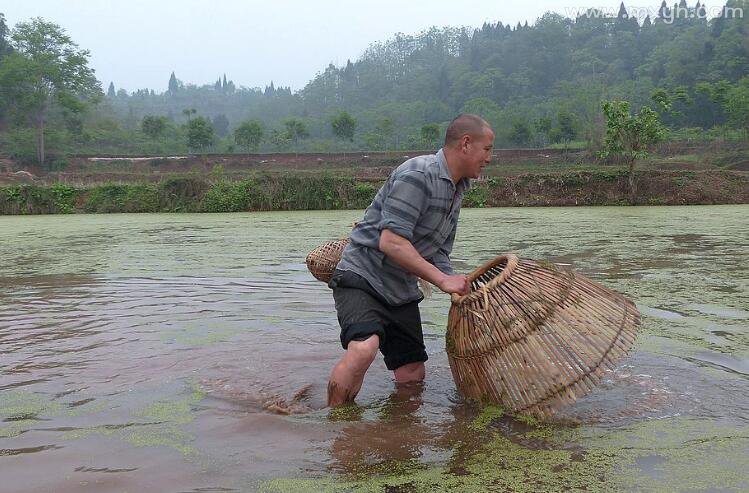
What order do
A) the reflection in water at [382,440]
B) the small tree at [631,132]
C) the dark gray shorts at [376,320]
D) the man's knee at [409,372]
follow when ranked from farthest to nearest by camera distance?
the small tree at [631,132] < the man's knee at [409,372] < the dark gray shorts at [376,320] < the reflection in water at [382,440]

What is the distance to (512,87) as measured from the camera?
238ft

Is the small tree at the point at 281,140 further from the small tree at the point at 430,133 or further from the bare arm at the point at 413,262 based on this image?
the bare arm at the point at 413,262

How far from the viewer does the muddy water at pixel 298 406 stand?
6.84ft

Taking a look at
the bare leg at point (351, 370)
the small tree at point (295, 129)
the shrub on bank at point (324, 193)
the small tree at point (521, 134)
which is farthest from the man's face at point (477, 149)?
the small tree at point (295, 129)

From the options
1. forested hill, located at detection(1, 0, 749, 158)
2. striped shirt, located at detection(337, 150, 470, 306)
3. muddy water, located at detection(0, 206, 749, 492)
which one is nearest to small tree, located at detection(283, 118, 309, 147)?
forested hill, located at detection(1, 0, 749, 158)

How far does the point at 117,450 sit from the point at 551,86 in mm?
76831

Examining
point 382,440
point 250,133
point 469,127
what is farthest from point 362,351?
point 250,133

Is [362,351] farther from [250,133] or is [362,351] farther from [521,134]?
[250,133]

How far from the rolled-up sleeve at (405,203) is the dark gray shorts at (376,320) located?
0.97 ft

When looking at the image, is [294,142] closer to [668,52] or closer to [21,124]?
[21,124]

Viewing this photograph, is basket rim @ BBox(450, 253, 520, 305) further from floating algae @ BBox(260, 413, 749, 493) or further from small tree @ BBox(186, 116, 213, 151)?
small tree @ BBox(186, 116, 213, 151)

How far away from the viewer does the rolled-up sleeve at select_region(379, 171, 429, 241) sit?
2.65 m

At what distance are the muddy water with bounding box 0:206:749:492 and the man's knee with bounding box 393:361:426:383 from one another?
0.31ft

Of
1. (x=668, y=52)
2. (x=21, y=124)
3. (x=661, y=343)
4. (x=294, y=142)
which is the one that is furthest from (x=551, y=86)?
(x=661, y=343)
